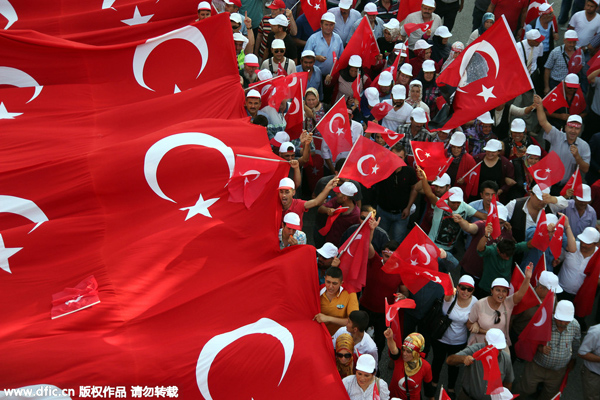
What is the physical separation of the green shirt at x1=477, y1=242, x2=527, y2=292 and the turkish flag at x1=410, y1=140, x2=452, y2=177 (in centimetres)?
130

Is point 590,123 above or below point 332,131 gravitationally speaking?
below

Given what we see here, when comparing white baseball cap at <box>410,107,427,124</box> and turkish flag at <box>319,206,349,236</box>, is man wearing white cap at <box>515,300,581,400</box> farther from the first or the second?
white baseball cap at <box>410,107,427,124</box>

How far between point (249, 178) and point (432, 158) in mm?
2687

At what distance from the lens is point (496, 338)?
26.9 feet

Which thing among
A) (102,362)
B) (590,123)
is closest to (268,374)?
(102,362)

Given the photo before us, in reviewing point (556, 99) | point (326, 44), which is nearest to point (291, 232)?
point (326, 44)

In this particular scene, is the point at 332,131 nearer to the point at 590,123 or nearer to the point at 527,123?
the point at 527,123

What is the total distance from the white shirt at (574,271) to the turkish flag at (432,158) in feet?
6.13

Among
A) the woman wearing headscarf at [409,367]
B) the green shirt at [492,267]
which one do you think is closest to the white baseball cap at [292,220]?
the woman wearing headscarf at [409,367]

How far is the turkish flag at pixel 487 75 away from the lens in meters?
10.2

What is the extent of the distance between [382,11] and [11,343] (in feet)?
30.7

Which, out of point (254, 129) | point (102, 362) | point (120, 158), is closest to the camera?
point (102, 362)

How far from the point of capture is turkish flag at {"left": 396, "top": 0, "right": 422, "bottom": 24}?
44.9 feet

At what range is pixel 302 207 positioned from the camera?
376 inches
